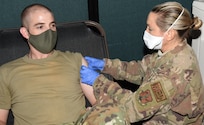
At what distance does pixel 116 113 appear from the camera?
1.82 meters

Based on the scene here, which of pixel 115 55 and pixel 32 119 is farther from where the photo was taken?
pixel 115 55

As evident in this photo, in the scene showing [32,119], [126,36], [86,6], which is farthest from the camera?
[126,36]

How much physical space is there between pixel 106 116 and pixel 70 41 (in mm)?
819

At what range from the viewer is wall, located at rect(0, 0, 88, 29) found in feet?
8.76

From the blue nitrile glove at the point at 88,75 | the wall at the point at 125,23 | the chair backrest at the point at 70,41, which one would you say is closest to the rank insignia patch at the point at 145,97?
the blue nitrile glove at the point at 88,75

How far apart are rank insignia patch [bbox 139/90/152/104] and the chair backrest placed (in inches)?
26.7

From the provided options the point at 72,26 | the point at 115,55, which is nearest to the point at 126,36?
the point at 115,55

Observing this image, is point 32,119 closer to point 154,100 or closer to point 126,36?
point 154,100

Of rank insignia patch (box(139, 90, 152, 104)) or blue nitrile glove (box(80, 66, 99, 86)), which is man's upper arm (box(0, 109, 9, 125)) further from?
rank insignia patch (box(139, 90, 152, 104))

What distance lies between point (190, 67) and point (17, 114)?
1.14 meters

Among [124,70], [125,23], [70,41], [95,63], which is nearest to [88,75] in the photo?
[95,63]

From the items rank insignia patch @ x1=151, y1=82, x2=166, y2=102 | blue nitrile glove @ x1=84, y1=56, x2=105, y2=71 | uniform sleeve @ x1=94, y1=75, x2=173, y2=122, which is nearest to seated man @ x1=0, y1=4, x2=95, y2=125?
blue nitrile glove @ x1=84, y1=56, x2=105, y2=71

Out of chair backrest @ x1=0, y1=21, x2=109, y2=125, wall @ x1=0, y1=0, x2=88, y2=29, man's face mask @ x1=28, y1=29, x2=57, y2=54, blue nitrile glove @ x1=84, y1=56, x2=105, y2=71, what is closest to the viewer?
man's face mask @ x1=28, y1=29, x2=57, y2=54

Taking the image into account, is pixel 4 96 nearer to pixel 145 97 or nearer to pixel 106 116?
pixel 106 116
